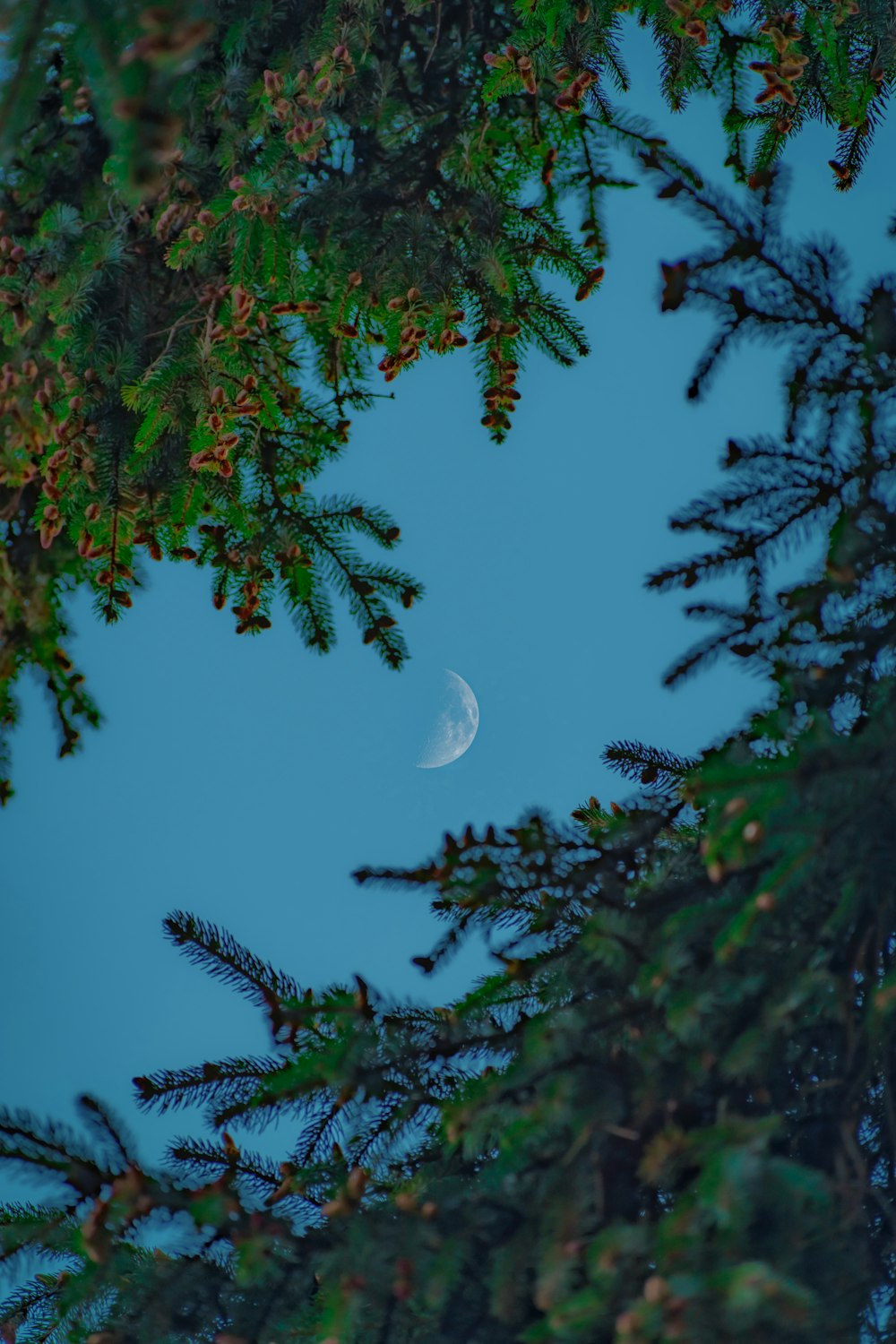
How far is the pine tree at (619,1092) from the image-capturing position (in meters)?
1.01

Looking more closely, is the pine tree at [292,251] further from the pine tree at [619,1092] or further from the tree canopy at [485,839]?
the pine tree at [619,1092]

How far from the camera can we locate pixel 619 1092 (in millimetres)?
1133

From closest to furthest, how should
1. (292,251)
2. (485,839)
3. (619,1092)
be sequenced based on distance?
(619,1092), (485,839), (292,251)

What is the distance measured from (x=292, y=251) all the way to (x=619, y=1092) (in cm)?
214

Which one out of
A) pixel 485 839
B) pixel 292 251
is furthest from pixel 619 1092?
pixel 292 251

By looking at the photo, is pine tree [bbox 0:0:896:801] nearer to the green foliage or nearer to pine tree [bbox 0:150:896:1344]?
the green foliage

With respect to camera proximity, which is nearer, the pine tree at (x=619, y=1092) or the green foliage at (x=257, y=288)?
the pine tree at (x=619, y=1092)

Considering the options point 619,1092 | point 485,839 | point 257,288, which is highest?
point 257,288

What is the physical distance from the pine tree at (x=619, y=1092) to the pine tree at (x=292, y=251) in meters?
1.15

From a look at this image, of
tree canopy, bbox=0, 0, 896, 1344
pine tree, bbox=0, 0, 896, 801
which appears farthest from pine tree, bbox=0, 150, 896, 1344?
pine tree, bbox=0, 0, 896, 801

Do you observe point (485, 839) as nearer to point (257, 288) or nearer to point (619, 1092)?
point (619, 1092)

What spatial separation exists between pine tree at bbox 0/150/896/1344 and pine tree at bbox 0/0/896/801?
1.15m

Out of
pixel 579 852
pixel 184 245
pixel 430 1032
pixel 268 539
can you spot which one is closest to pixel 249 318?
pixel 184 245

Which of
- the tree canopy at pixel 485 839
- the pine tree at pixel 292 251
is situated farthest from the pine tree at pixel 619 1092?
the pine tree at pixel 292 251
